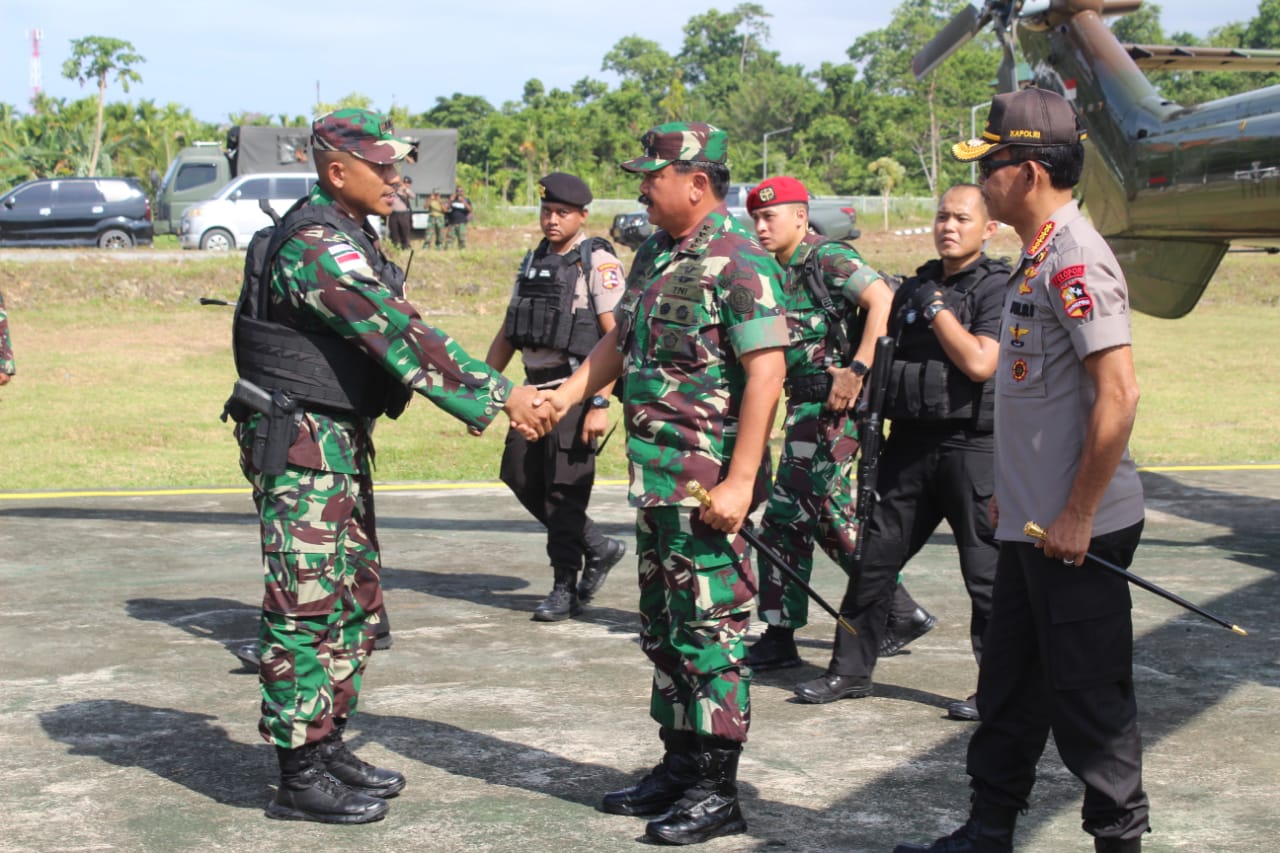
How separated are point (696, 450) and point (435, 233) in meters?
28.2

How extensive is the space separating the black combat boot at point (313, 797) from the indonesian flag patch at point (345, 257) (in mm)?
1478

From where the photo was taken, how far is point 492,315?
78.7 ft

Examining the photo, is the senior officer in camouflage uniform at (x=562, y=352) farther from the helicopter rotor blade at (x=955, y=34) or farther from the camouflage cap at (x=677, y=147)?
the helicopter rotor blade at (x=955, y=34)

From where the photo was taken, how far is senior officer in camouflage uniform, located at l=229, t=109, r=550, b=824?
4.29m

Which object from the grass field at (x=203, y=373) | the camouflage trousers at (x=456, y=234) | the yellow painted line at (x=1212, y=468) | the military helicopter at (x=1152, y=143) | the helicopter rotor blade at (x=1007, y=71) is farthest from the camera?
the camouflage trousers at (x=456, y=234)

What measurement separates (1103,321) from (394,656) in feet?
12.3

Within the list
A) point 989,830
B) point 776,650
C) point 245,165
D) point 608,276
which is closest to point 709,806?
point 989,830

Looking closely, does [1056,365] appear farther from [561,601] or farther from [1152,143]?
[1152,143]

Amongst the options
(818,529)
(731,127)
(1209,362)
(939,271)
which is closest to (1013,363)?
(939,271)

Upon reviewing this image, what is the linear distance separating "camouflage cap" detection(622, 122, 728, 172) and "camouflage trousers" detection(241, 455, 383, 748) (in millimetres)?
1360

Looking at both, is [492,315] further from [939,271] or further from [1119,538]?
[1119,538]

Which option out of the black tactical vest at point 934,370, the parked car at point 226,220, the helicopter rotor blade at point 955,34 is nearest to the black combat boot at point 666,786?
the black tactical vest at point 934,370

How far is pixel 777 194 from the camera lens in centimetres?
612

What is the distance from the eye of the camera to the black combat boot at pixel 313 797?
167 inches
